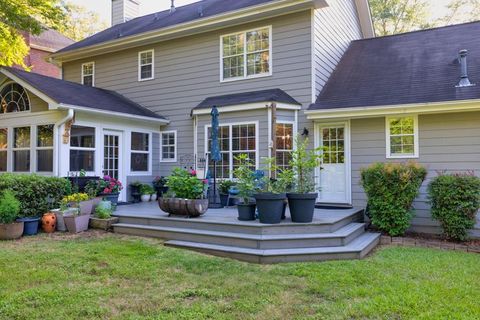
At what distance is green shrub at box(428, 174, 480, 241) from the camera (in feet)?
20.5

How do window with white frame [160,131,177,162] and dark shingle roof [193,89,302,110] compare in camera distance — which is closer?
dark shingle roof [193,89,302,110]

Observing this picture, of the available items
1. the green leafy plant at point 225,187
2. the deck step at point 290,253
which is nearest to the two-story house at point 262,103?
the green leafy plant at point 225,187

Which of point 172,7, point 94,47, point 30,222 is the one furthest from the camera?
point 172,7

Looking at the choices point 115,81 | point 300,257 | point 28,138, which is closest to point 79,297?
point 300,257

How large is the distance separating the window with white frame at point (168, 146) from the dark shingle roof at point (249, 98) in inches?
59.9

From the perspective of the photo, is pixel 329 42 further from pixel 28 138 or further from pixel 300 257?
pixel 28 138

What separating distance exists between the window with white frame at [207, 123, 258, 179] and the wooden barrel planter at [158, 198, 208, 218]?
7.70ft

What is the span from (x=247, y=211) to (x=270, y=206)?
58 cm

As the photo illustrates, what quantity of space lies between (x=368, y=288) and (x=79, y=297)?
3.13 meters

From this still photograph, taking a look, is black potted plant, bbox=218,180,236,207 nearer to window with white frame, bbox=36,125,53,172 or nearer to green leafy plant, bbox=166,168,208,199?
green leafy plant, bbox=166,168,208,199

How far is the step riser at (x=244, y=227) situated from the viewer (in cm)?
573

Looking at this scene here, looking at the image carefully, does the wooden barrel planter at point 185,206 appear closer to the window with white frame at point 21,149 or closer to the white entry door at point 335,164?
the white entry door at point 335,164

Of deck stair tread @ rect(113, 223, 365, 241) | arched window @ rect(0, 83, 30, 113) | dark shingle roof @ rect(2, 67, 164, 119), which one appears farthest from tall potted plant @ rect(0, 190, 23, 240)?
arched window @ rect(0, 83, 30, 113)

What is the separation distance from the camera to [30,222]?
6852mm
